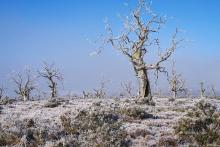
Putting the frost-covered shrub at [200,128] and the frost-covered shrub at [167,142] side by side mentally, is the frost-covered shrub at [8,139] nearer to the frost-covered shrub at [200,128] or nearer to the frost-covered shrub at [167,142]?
the frost-covered shrub at [167,142]

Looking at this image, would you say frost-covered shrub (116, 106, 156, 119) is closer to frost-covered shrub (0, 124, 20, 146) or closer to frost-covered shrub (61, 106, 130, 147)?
frost-covered shrub (61, 106, 130, 147)

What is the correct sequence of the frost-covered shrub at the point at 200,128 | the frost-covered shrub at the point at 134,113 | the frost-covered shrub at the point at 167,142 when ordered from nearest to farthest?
the frost-covered shrub at the point at 200,128, the frost-covered shrub at the point at 167,142, the frost-covered shrub at the point at 134,113

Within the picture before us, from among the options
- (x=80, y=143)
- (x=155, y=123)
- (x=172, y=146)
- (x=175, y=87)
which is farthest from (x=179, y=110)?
(x=175, y=87)

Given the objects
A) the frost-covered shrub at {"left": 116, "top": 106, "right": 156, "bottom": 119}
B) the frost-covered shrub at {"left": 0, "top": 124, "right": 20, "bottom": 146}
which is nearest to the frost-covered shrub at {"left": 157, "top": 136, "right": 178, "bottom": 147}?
the frost-covered shrub at {"left": 0, "top": 124, "right": 20, "bottom": 146}

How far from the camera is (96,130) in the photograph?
55.4ft

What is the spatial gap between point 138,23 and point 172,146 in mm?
27025

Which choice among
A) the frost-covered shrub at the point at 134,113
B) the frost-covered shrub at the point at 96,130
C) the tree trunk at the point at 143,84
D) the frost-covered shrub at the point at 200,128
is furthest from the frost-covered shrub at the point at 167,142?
the tree trunk at the point at 143,84

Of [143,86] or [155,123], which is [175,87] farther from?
[155,123]

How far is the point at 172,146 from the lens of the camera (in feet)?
55.4

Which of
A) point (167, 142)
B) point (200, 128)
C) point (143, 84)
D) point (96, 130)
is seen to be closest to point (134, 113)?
point (200, 128)

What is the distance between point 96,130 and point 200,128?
468cm

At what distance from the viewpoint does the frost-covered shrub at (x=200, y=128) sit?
16.9 meters

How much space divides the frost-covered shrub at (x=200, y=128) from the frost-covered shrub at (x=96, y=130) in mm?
2400

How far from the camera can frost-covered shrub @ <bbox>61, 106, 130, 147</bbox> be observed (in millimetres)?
16094
